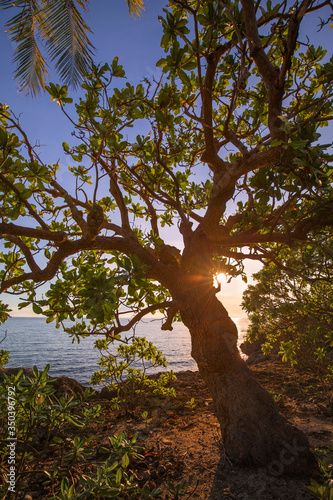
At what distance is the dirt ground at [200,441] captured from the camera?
2201 mm

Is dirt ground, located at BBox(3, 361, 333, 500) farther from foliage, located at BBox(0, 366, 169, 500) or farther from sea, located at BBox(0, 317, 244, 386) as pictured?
sea, located at BBox(0, 317, 244, 386)

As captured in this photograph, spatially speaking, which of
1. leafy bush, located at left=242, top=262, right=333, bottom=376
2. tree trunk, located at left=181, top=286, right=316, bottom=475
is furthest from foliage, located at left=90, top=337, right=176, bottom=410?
leafy bush, located at left=242, top=262, right=333, bottom=376

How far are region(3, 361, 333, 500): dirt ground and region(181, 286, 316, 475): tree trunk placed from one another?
13 centimetres

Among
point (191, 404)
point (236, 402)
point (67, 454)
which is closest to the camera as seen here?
point (67, 454)

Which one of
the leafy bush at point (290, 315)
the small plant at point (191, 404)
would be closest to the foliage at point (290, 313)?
the leafy bush at point (290, 315)

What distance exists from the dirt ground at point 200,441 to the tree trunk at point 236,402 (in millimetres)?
134

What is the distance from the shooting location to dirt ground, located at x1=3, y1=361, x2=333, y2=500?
86.7 inches

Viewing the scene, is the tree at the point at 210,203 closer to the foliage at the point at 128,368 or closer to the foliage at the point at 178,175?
the foliage at the point at 178,175

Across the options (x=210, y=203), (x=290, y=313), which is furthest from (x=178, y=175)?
(x=290, y=313)

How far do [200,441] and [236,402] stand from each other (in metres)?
0.89

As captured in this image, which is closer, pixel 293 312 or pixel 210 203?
pixel 210 203

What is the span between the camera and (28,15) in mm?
3943

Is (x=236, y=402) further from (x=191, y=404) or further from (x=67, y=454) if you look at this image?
(x=191, y=404)

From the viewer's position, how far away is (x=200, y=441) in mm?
3172
